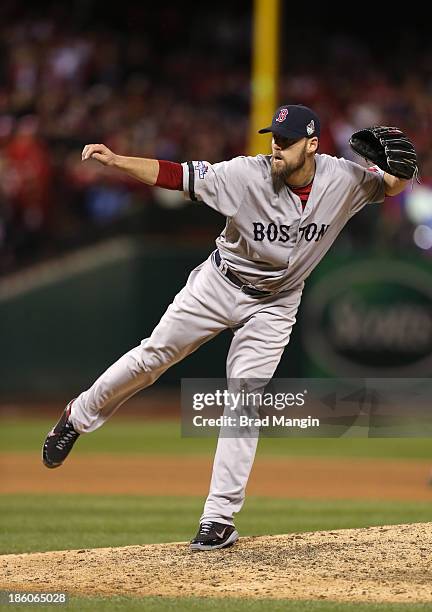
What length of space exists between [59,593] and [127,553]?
795 millimetres

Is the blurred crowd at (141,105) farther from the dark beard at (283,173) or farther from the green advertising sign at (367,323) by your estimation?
the dark beard at (283,173)

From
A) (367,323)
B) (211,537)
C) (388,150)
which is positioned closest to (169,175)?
(388,150)

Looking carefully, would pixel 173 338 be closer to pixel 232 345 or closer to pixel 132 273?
pixel 232 345

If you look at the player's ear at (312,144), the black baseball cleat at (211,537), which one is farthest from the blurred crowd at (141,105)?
the black baseball cleat at (211,537)

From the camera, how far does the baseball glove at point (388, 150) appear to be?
5.59m

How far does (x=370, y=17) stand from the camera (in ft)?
63.3

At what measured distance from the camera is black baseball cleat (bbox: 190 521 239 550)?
5.60m

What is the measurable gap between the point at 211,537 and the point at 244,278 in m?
1.19

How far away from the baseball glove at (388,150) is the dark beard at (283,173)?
404 mm

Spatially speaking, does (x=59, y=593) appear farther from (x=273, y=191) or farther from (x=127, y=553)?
(x=273, y=191)

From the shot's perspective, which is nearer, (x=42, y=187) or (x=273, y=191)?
(x=273, y=191)

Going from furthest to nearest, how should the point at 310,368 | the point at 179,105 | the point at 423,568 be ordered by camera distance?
1. the point at 179,105
2. the point at 310,368
3. the point at 423,568

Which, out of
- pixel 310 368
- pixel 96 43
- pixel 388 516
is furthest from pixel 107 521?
pixel 96 43

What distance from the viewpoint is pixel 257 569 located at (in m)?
5.22
